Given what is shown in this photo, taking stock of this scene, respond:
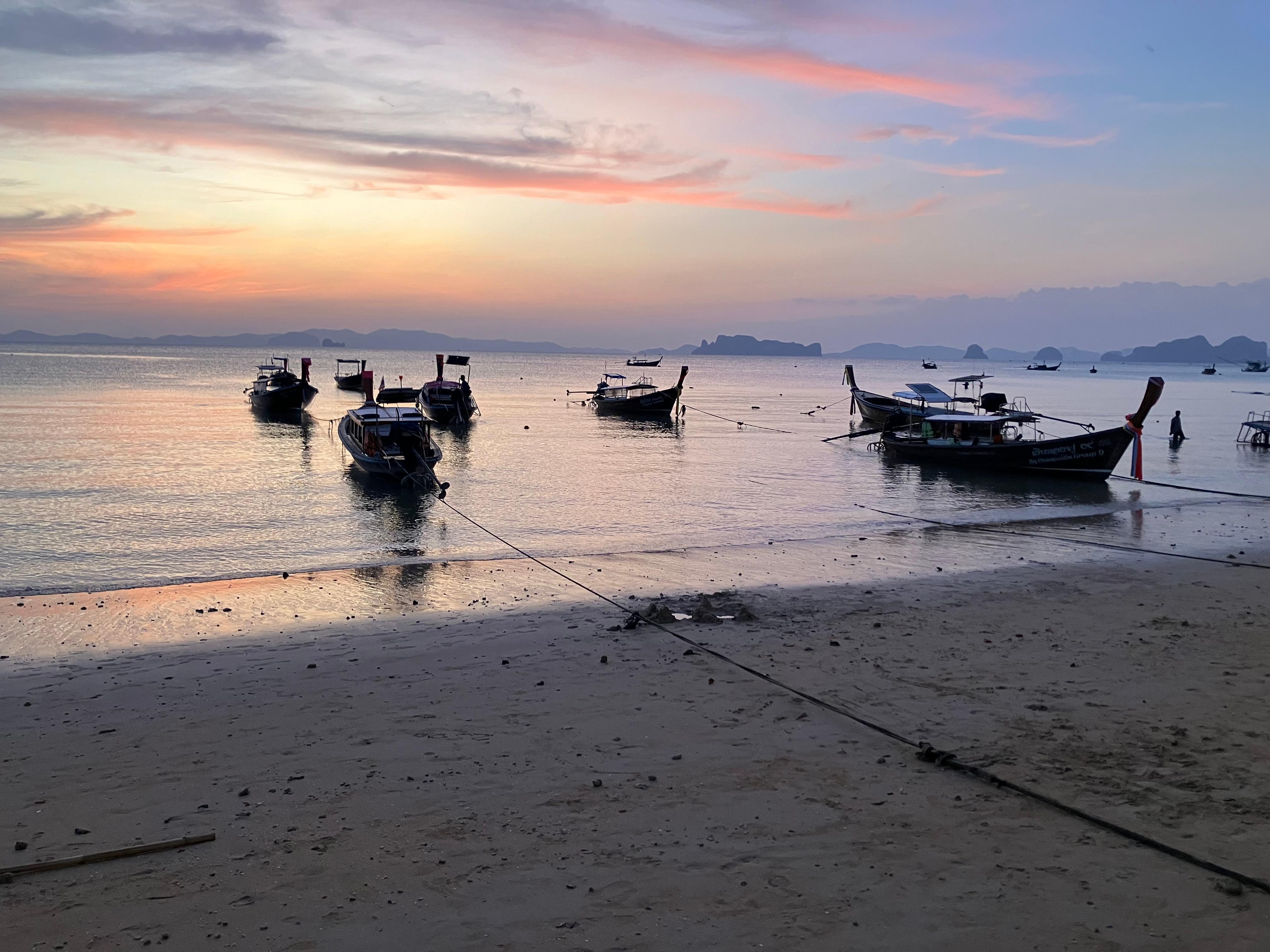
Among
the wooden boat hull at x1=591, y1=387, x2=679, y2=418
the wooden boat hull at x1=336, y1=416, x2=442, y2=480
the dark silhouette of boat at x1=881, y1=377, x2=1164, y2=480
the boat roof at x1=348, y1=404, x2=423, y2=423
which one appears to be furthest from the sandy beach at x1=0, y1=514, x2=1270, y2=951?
the wooden boat hull at x1=591, y1=387, x2=679, y2=418

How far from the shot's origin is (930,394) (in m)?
52.2

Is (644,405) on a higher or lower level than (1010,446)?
higher

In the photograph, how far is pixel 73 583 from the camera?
54.9ft

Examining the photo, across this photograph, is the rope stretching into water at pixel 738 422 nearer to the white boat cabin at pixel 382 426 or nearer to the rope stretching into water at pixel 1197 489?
the rope stretching into water at pixel 1197 489

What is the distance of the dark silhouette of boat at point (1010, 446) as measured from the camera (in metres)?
31.3

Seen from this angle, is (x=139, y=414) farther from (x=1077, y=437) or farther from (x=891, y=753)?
(x=891, y=753)

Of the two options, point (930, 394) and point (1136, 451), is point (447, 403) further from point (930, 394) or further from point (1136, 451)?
point (1136, 451)

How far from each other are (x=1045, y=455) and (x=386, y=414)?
24762 millimetres

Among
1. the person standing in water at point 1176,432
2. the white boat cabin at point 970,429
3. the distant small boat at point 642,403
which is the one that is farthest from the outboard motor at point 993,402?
the distant small boat at point 642,403

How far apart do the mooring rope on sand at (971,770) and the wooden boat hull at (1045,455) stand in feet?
82.6

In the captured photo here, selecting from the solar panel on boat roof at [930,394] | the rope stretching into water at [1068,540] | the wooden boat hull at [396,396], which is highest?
the solar panel on boat roof at [930,394]

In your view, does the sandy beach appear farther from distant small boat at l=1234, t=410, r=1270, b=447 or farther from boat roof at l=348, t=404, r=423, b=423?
distant small boat at l=1234, t=410, r=1270, b=447

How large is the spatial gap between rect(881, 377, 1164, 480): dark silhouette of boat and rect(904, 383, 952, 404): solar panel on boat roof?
7973mm

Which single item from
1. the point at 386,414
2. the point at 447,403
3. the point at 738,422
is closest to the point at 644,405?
the point at 738,422
